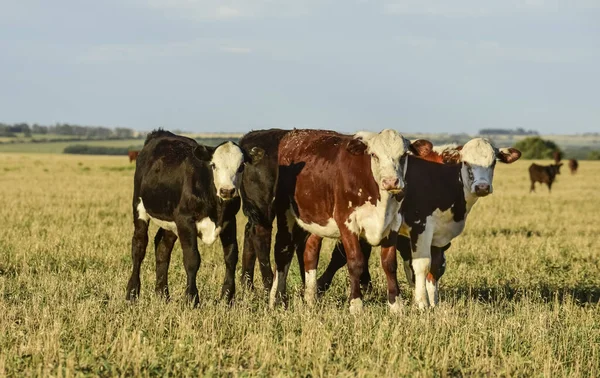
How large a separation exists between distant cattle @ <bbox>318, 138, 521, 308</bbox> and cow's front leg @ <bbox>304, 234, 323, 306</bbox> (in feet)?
3.48

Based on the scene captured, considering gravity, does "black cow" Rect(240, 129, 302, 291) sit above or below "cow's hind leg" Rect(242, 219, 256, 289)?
above

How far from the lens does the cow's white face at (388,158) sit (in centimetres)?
943

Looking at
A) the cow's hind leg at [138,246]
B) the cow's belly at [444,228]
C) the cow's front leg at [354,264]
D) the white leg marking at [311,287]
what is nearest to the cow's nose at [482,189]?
the cow's belly at [444,228]

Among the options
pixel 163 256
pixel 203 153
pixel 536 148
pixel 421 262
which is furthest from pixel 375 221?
pixel 536 148

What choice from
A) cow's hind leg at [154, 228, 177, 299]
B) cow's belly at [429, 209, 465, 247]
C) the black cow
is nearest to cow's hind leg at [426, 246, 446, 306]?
cow's belly at [429, 209, 465, 247]

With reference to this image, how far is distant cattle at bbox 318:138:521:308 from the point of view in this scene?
10.6 metres

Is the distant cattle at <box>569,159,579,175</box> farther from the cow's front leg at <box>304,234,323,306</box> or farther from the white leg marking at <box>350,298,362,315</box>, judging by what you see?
the white leg marking at <box>350,298,362,315</box>

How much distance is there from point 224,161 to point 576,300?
4.52m

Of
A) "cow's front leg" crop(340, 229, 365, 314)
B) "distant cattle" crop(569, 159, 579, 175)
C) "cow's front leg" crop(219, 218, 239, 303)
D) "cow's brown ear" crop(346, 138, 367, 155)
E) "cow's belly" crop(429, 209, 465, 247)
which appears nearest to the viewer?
"cow's front leg" crop(340, 229, 365, 314)

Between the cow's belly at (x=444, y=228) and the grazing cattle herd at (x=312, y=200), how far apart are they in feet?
0.05

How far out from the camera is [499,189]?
3897cm

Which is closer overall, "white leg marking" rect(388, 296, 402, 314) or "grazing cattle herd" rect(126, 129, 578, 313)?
"white leg marking" rect(388, 296, 402, 314)

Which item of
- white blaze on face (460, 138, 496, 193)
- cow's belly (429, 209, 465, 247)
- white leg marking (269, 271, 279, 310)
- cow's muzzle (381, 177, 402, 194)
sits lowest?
white leg marking (269, 271, 279, 310)

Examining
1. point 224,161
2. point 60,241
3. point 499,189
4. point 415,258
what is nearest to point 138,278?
point 224,161
